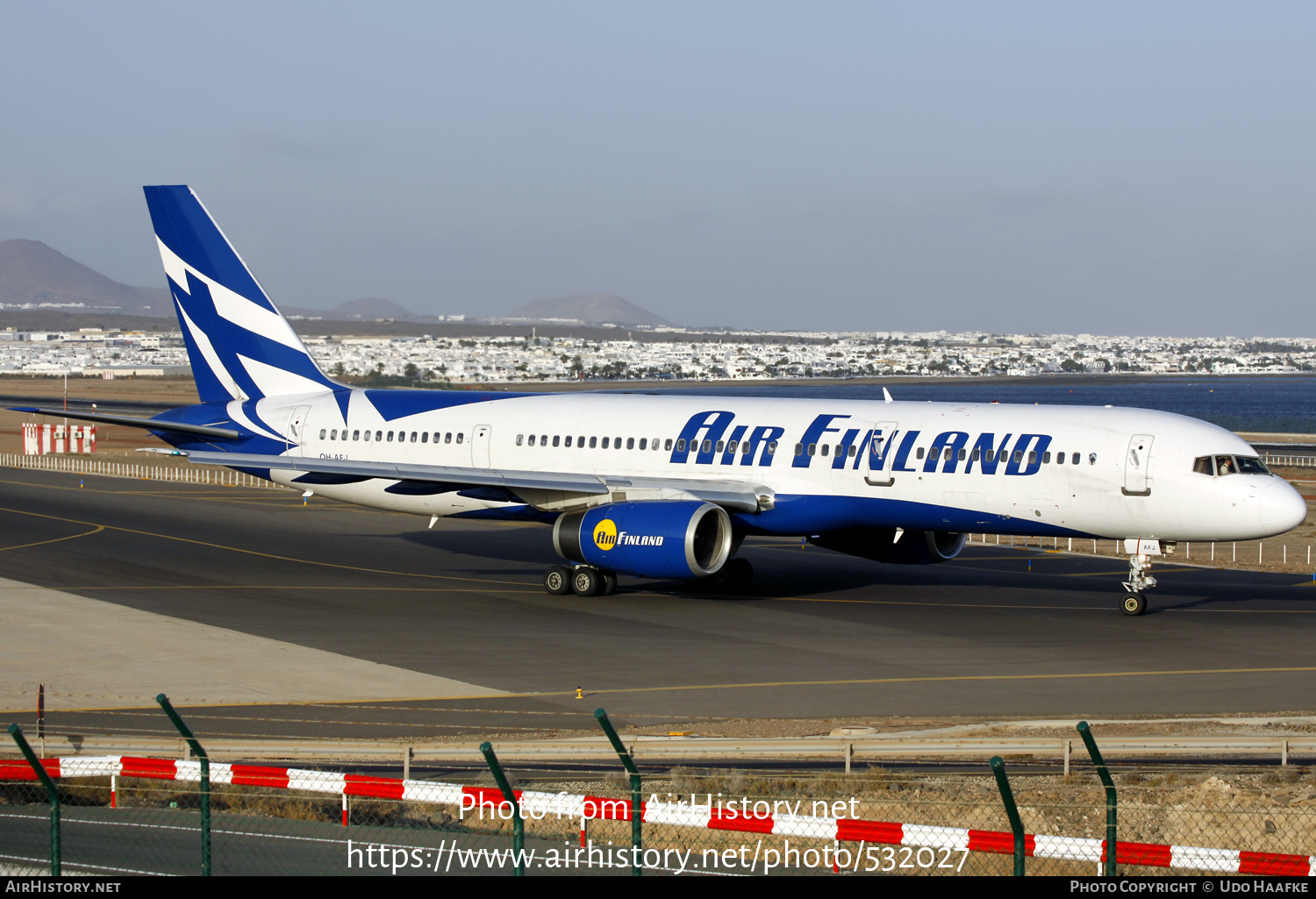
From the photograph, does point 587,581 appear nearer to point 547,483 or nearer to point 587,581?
point 587,581

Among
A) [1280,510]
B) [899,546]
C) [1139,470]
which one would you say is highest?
[1139,470]

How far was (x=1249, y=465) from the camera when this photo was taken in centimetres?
3155

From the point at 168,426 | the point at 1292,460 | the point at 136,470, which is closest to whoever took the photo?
the point at 168,426

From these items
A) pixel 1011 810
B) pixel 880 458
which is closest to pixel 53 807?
pixel 1011 810

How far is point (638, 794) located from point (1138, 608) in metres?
23.9

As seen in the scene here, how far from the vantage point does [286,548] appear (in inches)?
1785

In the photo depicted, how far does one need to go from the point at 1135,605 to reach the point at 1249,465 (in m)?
4.19

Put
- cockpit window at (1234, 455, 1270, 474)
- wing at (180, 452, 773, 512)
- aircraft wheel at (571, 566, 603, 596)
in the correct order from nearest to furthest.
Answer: cockpit window at (1234, 455, 1270, 474) → wing at (180, 452, 773, 512) → aircraft wheel at (571, 566, 603, 596)

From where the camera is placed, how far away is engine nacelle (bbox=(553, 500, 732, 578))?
33.2 meters

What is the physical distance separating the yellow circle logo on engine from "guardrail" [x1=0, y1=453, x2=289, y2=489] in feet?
129

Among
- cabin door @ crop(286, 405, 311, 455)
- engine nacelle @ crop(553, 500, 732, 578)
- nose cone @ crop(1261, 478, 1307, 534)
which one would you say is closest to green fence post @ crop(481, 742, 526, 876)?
engine nacelle @ crop(553, 500, 732, 578)

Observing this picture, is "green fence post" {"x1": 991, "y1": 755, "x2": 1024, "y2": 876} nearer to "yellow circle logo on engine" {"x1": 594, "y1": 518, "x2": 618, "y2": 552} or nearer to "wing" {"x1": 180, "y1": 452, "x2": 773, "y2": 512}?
"yellow circle logo on engine" {"x1": 594, "y1": 518, "x2": 618, "y2": 552}

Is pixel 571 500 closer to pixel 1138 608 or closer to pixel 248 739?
pixel 1138 608

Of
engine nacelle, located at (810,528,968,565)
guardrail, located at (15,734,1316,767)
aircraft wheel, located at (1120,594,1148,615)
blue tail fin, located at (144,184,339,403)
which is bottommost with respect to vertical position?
guardrail, located at (15,734,1316,767)
